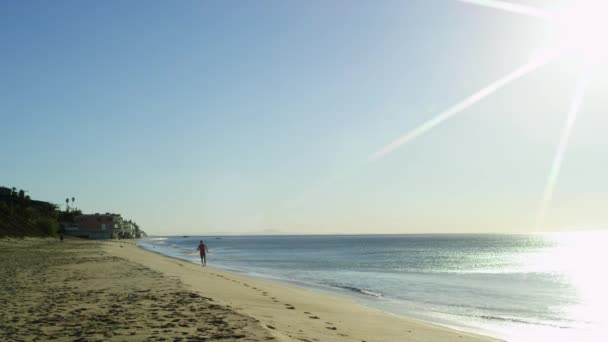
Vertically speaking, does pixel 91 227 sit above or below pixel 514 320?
above

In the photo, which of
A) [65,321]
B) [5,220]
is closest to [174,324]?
[65,321]

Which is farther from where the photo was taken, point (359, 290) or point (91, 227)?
point (91, 227)

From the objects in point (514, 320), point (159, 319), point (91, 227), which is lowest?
point (514, 320)

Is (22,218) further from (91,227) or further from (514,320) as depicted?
(514,320)

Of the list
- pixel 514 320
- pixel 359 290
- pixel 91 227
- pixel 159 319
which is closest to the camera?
pixel 159 319

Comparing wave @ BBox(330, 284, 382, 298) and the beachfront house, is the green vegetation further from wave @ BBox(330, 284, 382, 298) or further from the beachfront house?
wave @ BBox(330, 284, 382, 298)

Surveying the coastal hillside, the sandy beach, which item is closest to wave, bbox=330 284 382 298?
the sandy beach

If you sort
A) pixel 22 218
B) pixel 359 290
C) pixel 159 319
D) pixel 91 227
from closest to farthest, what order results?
pixel 159 319 → pixel 359 290 → pixel 22 218 → pixel 91 227

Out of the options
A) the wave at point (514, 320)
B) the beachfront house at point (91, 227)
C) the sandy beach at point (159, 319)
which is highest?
the beachfront house at point (91, 227)

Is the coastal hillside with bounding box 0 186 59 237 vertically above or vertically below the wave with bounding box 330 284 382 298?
above

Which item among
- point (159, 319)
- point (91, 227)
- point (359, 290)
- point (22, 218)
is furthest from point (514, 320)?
point (91, 227)

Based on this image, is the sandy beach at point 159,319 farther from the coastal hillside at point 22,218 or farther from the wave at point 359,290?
the coastal hillside at point 22,218

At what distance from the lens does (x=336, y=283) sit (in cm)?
3709

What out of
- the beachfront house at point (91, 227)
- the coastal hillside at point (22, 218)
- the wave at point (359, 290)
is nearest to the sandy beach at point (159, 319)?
the wave at point (359, 290)
